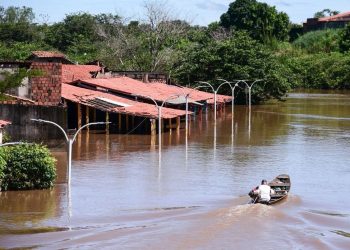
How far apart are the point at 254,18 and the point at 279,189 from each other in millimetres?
75387

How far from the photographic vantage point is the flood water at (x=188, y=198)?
20.5 m

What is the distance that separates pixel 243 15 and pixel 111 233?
269 ft

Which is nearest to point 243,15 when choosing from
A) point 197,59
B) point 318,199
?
point 197,59

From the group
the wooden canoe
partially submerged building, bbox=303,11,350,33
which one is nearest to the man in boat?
the wooden canoe

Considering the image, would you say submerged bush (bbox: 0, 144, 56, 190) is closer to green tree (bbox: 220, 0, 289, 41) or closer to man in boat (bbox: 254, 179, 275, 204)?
man in boat (bbox: 254, 179, 275, 204)

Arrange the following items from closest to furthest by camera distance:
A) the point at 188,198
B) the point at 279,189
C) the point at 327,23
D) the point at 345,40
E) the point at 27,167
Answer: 1. the point at 27,167
2. the point at 188,198
3. the point at 279,189
4. the point at 345,40
5. the point at 327,23

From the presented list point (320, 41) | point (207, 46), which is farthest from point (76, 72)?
point (320, 41)

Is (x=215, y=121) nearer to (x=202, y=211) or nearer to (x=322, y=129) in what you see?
(x=322, y=129)

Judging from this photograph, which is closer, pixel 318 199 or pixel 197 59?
pixel 318 199

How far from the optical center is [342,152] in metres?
37.7

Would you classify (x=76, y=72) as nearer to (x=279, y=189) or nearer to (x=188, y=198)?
(x=188, y=198)

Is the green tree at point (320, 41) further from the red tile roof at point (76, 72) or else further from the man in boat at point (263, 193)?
the man in boat at point (263, 193)

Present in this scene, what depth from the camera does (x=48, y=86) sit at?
121 ft

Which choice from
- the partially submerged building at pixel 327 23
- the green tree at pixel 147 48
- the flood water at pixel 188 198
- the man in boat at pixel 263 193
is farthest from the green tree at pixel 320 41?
the man in boat at pixel 263 193
